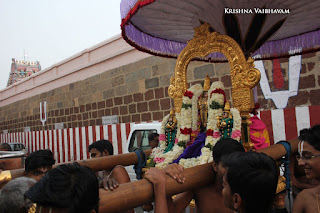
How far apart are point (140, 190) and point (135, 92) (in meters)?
5.90

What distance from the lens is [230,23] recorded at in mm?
2854

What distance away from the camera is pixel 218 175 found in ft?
5.57

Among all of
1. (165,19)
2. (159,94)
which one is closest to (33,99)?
(159,94)

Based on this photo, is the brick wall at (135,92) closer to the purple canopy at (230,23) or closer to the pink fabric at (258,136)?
the purple canopy at (230,23)

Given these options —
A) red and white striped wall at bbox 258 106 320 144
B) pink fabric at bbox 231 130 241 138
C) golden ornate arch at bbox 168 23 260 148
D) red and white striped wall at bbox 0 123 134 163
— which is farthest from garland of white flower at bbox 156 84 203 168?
red and white striped wall at bbox 0 123 134 163

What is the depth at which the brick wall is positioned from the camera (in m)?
4.23

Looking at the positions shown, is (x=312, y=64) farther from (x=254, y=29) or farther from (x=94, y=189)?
(x=94, y=189)

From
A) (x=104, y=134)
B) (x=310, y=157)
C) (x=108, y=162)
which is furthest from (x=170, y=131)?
(x=104, y=134)

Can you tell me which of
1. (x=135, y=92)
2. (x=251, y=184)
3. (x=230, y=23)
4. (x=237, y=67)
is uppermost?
(x=230, y=23)

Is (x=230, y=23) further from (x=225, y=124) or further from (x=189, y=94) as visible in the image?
Result: (x=225, y=124)

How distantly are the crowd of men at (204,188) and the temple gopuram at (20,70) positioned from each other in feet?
72.1

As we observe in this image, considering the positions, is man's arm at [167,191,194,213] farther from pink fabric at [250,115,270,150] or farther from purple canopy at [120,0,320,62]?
purple canopy at [120,0,320,62]

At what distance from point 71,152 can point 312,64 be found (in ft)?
27.1

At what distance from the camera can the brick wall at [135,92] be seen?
423 cm
